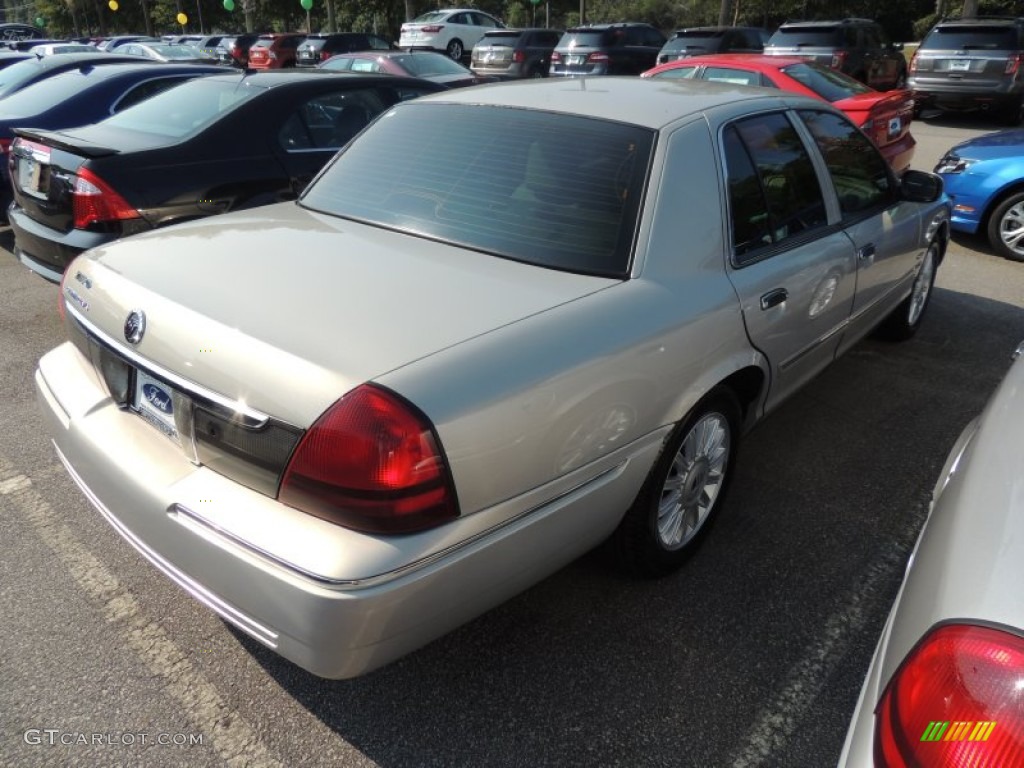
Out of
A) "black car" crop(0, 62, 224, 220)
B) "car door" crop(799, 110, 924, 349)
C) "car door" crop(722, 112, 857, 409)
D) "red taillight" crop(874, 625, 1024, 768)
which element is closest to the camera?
"red taillight" crop(874, 625, 1024, 768)

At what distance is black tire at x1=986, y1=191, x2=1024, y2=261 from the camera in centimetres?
675

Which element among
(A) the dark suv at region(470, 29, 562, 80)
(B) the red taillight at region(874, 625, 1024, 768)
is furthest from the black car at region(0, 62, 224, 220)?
(A) the dark suv at region(470, 29, 562, 80)

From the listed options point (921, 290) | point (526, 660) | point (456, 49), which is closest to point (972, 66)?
point (921, 290)

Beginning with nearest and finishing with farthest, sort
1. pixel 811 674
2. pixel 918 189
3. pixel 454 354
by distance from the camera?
pixel 454 354, pixel 811 674, pixel 918 189

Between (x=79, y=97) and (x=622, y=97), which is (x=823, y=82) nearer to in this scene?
(x=622, y=97)

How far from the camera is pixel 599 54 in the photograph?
16.5 meters

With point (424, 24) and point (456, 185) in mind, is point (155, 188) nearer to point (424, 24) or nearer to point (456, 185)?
point (456, 185)

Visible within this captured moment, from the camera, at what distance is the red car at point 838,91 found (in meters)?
7.86

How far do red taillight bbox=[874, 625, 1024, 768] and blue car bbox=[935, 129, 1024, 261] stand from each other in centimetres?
688

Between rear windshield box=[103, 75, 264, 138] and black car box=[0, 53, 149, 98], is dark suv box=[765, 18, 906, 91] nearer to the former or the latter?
black car box=[0, 53, 149, 98]

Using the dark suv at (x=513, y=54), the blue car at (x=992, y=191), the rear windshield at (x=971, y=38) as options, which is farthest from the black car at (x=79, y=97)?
the rear windshield at (x=971, y=38)

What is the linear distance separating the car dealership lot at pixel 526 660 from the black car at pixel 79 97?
4.45 meters

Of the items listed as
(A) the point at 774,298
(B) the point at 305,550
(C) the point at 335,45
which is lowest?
(B) the point at 305,550

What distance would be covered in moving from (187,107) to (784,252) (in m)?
4.21
